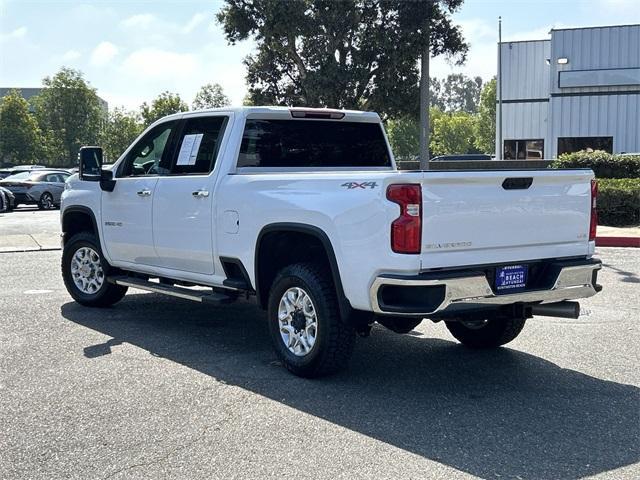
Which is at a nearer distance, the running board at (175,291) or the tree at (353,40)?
the running board at (175,291)

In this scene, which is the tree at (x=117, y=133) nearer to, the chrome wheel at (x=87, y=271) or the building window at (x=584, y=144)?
the building window at (x=584, y=144)

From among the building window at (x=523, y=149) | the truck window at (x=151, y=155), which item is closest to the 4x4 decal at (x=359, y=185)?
the truck window at (x=151, y=155)

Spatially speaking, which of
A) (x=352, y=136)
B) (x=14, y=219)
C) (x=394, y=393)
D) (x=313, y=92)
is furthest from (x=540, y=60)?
(x=394, y=393)

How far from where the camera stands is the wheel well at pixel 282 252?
566 cm

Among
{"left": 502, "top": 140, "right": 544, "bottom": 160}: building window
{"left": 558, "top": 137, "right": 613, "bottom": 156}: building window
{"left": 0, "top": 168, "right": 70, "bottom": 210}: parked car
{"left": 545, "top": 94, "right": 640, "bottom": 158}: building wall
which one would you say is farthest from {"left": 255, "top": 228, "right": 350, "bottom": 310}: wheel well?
{"left": 502, "top": 140, "right": 544, "bottom": 160}: building window

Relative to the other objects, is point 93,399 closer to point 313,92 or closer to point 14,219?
point 14,219

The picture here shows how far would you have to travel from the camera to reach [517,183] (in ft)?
17.2

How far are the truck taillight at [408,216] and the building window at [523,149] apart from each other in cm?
2942

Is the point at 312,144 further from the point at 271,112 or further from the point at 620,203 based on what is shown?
the point at 620,203

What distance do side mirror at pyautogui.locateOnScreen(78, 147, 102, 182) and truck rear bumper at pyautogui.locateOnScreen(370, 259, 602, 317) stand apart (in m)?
4.14

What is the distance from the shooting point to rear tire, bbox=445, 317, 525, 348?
251 inches

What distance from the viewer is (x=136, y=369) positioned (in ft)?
19.4

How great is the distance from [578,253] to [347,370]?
2.00m

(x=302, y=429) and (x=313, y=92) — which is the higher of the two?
(x=313, y=92)
